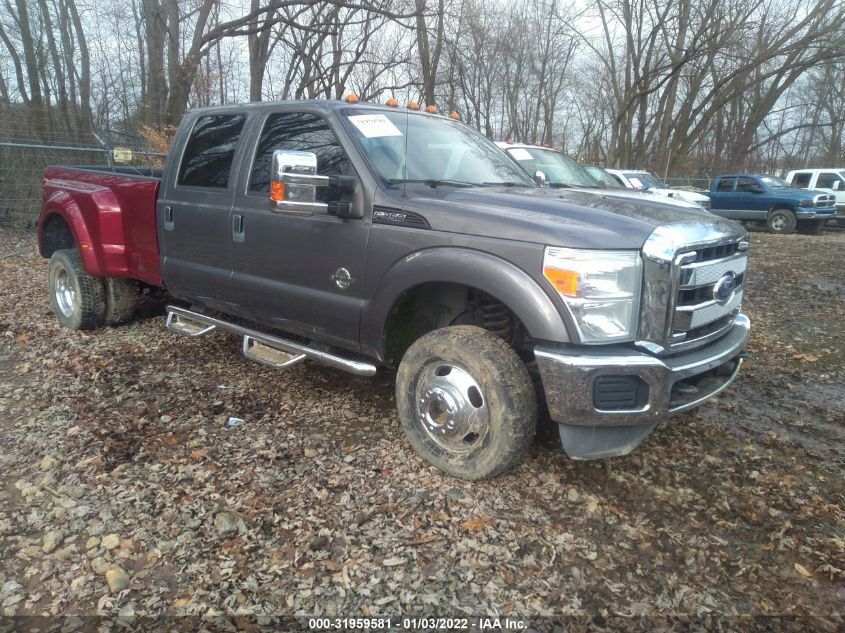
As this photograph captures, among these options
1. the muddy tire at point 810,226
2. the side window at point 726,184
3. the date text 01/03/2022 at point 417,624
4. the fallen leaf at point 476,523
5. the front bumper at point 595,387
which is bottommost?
the date text 01/03/2022 at point 417,624

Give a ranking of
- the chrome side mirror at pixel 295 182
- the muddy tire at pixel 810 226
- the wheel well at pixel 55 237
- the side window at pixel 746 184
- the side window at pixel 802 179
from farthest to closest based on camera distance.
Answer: the side window at pixel 802 179, the side window at pixel 746 184, the muddy tire at pixel 810 226, the wheel well at pixel 55 237, the chrome side mirror at pixel 295 182

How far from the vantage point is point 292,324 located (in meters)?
3.83

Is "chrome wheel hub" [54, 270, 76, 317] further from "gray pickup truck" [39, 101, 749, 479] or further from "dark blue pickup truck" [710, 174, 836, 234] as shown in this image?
"dark blue pickup truck" [710, 174, 836, 234]

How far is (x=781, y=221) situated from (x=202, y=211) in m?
16.5

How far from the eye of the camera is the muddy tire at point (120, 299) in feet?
17.9

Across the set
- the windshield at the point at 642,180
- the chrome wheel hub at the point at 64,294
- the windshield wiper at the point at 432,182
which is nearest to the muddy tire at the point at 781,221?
the windshield at the point at 642,180

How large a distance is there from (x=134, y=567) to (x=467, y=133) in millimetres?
3328

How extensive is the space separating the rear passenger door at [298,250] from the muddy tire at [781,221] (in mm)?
16153

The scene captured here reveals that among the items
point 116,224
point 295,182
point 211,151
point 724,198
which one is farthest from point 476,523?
point 724,198

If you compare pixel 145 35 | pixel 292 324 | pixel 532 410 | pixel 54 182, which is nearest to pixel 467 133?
pixel 292 324

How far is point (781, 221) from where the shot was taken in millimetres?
16250

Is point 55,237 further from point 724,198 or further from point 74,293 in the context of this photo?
point 724,198

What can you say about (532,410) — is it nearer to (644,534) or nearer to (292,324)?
(644,534)

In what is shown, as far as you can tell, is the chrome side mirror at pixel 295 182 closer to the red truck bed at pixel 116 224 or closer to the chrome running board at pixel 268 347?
the chrome running board at pixel 268 347
